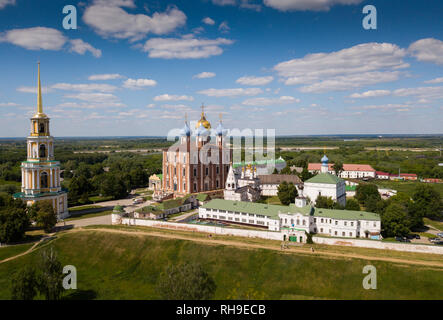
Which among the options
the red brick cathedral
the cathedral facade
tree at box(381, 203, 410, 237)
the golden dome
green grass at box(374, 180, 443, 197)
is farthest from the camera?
green grass at box(374, 180, 443, 197)

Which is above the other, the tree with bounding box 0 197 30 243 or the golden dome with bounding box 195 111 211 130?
the golden dome with bounding box 195 111 211 130

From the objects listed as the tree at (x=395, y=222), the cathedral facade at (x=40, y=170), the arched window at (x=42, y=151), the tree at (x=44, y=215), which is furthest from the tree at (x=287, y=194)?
the arched window at (x=42, y=151)

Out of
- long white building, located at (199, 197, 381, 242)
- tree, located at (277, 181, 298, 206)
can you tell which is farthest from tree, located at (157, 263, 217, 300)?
tree, located at (277, 181, 298, 206)

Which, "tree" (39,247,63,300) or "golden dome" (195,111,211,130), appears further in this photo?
"golden dome" (195,111,211,130)

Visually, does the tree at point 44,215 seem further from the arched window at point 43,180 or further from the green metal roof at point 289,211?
the green metal roof at point 289,211

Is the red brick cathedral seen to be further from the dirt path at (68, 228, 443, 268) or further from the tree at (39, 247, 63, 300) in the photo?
the tree at (39, 247, 63, 300)
